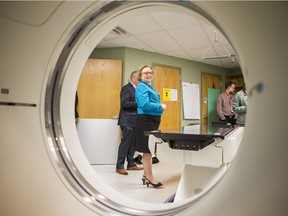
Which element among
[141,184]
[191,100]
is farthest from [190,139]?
[191,100]

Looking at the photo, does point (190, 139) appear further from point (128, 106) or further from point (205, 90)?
point (205, 90)

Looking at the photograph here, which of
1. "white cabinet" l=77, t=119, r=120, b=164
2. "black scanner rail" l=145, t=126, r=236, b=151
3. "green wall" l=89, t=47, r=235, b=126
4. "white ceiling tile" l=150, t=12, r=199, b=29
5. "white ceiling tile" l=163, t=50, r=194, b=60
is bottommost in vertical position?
"white cabinet" l=77, t=119, r=120, b=164

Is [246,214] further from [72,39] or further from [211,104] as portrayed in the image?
[211,104]

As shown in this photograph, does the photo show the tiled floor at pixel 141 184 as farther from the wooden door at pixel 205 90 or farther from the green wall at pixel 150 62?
the wooden door at pixel 205 90

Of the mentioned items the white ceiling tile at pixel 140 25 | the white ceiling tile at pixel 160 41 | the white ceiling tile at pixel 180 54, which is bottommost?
the white ceiling tile at pixel 180 54

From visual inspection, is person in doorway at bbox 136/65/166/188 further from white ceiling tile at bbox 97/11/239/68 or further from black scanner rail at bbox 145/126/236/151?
white ceiling tile at bbox 97/11/239/68

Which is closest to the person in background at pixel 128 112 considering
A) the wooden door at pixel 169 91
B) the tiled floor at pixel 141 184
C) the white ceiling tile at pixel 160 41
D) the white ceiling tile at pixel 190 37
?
the tiled floor at pixel 141 184

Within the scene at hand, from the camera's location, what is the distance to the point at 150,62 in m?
3.80

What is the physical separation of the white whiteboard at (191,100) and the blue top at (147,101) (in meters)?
2.42

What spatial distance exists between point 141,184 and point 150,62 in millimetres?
2340

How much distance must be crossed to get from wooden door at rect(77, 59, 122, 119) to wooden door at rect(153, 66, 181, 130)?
860 millimetres

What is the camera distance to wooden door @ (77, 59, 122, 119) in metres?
3.21

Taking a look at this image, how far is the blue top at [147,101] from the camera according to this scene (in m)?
1.78

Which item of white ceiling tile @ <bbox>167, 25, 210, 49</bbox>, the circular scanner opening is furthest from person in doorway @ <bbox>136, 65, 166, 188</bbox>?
white ceiling tile @ <bbox>167, 25, 210, 49</bbox>
